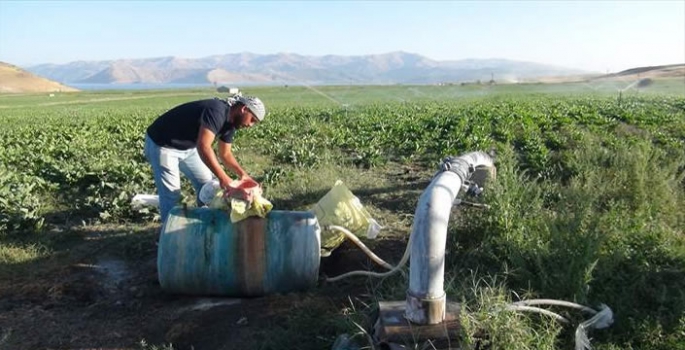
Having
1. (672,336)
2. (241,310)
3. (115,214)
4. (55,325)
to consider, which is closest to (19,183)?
(115,214)

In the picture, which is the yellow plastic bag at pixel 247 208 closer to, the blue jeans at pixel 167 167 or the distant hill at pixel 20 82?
the blue jeans at pixel 167 167

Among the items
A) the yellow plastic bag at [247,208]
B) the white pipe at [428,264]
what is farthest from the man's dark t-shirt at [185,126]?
the white pipe at [428,264]

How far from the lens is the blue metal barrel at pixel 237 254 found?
410cm

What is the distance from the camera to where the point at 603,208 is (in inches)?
215

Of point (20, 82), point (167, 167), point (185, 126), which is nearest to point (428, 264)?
point (185, 126)

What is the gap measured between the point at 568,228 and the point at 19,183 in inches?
238

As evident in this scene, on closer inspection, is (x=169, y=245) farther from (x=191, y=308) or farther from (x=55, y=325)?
(x=55, y=325)

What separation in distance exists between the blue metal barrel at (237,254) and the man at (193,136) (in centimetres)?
45

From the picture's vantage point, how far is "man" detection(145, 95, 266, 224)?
4.49 m

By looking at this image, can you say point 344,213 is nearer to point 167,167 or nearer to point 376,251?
point 376,251

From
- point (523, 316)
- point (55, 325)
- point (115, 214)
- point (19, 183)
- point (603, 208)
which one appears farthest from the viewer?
point (19, 183)

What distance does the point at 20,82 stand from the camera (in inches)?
3541

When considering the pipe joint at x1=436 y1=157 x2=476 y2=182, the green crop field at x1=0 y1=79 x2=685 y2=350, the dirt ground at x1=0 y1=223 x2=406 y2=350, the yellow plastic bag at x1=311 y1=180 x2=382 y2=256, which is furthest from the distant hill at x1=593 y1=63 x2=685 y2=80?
the dirt ground at x1=0 y1=223 x2=406 y2=350

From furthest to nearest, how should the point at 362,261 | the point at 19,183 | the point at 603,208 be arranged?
1. the point at 19,183
2. the point at 603,208
3. the point at 362,261
